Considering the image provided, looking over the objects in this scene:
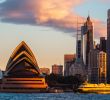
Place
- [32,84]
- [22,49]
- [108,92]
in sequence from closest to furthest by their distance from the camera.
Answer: [22,49]
[32,84]
[108,92]

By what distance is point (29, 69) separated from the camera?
571 feet

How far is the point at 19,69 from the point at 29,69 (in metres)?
3.18

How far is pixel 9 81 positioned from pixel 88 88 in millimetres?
26021

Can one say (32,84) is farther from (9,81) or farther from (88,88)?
(88,88)

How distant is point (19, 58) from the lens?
167m

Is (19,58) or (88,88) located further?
(88,88)

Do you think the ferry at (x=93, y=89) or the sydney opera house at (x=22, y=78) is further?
the ferry at (x=93, y=89)

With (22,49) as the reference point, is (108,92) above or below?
below

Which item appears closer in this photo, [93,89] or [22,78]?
[22,78]

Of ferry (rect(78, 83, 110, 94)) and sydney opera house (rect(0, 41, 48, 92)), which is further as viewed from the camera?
ferry (rect(78, 83, 110, 94))

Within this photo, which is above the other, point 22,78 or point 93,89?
point 22,78

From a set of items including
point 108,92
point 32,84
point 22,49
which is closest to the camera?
point 22,49

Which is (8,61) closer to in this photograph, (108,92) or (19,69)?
(19,69)

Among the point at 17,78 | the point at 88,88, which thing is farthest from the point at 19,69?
the point at 88,88
